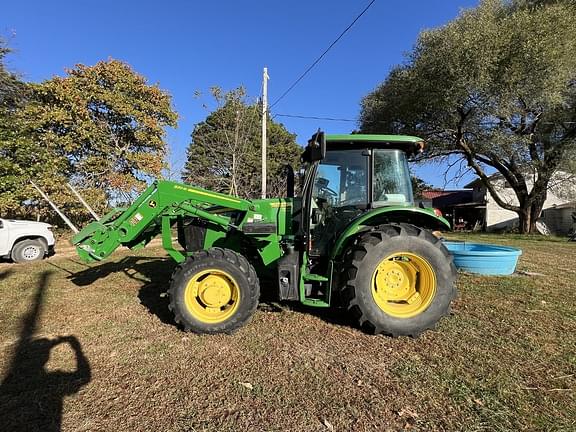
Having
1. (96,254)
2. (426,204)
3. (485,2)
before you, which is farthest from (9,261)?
(485,2)

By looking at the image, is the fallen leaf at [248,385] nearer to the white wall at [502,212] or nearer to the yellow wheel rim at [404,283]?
the yellow wheel rim at [404,283]

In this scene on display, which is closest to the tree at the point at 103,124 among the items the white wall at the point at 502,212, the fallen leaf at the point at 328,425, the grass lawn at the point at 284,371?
the grass lawn at the point at 284,371

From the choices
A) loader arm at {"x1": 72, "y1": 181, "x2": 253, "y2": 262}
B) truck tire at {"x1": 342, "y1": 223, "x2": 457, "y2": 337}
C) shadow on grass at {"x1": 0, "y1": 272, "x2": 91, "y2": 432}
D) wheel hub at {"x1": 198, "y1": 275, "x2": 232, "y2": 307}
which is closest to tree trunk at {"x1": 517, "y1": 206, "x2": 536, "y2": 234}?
truck tire at {"x1": 342, "y1": 223, "x2": 457, "y2": 337}

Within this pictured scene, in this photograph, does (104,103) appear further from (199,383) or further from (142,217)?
(199,383)

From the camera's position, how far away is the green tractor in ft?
13.4

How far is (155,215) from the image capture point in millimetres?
4613

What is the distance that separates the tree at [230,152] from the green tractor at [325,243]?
1317 cm

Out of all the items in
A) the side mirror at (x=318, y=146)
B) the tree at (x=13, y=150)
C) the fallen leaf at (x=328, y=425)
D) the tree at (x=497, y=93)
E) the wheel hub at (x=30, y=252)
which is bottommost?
the fallen leaf at (x=328, y=425)

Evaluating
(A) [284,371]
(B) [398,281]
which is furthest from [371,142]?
(A) [284,371]

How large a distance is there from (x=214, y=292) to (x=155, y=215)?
1.23 m

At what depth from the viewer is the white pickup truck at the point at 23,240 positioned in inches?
382

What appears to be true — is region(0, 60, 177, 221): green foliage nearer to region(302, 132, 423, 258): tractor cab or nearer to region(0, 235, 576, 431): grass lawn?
region(0, 235, 576, 431): grass lawn

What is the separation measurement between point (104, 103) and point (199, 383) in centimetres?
1583

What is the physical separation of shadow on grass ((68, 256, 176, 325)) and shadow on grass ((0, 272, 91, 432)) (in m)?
1.27
